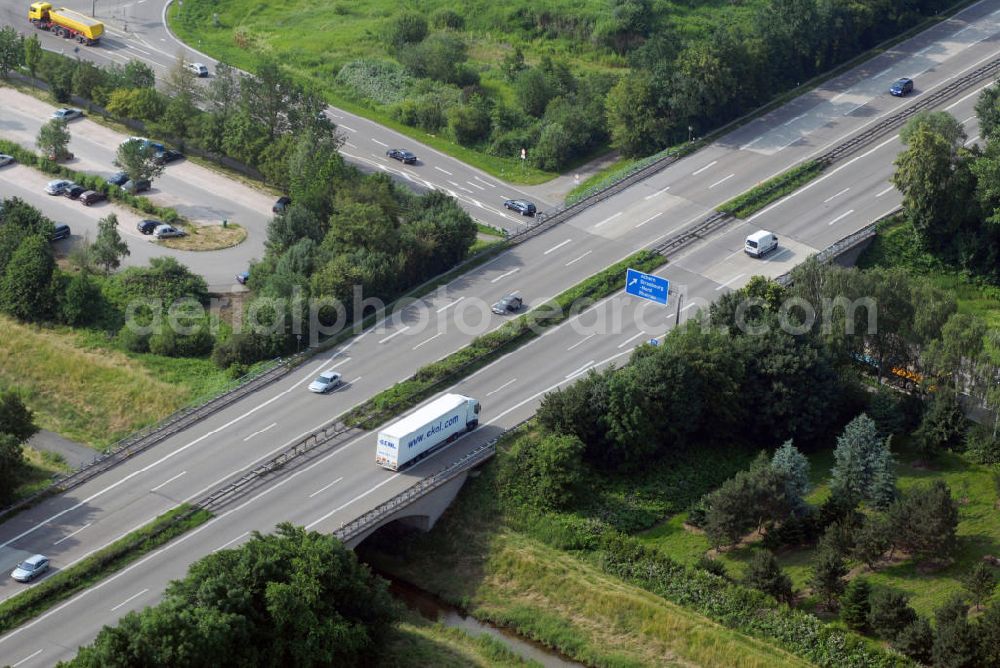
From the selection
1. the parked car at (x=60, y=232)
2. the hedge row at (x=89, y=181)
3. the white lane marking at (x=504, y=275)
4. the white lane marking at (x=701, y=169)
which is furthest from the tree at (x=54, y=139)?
the white lane marking at (x=701, y=169)

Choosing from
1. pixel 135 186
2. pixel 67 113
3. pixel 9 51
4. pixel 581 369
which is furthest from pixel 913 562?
pixel 9 51

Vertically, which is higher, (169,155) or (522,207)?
(169,155)

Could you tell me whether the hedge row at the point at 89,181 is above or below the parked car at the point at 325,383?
above

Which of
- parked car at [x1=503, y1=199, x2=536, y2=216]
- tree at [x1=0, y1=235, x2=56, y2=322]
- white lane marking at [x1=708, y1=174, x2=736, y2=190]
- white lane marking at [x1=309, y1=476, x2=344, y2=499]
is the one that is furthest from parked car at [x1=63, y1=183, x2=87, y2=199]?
white lane marking at [x1=708, y1=174, x2=736, y2=190]

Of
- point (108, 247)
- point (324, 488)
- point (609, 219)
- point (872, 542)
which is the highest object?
point (609, 219)

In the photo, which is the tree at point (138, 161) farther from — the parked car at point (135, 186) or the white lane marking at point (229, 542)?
the white lane marking at point (229, 542)

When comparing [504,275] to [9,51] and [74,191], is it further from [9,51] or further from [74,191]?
[9,51]
